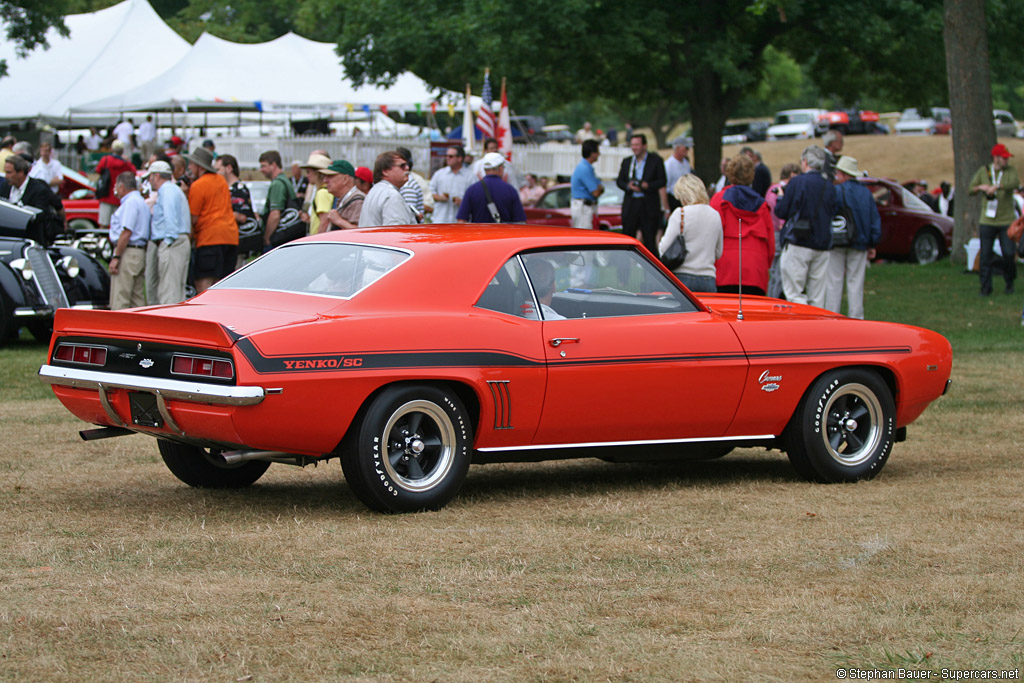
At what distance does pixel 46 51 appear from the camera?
123ft

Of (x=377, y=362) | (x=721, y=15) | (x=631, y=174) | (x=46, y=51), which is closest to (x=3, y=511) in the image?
(x=377, y=362)

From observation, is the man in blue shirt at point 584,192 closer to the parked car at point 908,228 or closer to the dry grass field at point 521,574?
the parked car at point 908,228

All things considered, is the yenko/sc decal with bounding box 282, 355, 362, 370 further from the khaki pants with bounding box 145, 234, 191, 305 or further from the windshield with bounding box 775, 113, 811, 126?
the windshield with bounding box 775, 113, 811, 126

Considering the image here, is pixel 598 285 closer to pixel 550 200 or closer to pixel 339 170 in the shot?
pixel 339 170

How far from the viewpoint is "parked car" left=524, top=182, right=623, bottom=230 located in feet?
76.5

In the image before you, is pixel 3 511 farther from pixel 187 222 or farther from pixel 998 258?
pixel 998 258

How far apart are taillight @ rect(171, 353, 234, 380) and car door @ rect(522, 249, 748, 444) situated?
1584 mm

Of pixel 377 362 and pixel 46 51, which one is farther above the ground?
pixel 46 51

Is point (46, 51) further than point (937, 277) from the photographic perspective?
Yes

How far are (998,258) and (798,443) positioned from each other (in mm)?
11856

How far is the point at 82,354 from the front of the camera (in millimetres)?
6504

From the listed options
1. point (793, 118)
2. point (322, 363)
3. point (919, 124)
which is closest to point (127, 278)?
point (322, 363)

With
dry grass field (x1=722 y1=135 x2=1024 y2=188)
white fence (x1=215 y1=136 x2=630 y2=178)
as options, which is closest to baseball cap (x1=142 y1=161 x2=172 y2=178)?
white fence (x1=215 y1=136 x2=630 y2=178)

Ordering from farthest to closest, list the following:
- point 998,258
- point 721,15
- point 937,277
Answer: point 721,15
point 937,277
point 998,258
